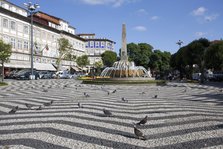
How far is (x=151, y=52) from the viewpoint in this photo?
7781cm

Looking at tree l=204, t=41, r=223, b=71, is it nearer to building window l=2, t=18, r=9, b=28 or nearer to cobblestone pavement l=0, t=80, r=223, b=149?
building window l=2, t=18, r=9, b=28

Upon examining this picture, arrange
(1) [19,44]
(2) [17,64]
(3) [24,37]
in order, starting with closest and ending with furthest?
(2) [17,64] → (1) [19,44] → (3) [24,37]

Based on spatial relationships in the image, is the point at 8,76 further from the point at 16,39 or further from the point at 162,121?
the point at 162,121

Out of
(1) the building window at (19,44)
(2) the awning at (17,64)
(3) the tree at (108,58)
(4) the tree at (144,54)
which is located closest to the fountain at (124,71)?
(2) the awning at (17,64)

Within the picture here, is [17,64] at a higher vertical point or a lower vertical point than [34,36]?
lower

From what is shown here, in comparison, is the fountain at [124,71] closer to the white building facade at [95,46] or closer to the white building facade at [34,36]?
the white building facade at [34,36]

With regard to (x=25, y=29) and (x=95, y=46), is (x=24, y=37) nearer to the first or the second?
(x=25, y=29)

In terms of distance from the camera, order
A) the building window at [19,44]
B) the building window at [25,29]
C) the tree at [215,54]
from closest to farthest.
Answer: the tree at [215,54] < the building window at [19,44] < the building window at [25,29]

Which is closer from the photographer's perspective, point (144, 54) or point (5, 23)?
point (5, 23)

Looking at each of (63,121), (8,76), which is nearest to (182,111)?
(63,121)

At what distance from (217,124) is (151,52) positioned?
235 ft

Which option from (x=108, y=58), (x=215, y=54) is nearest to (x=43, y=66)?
(x=215, y=54)

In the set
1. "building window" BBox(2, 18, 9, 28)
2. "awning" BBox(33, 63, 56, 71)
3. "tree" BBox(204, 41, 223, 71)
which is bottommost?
"awning" BBox(33, 63, 56, 71)

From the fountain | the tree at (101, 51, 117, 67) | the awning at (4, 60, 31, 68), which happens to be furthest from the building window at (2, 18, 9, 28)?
the tree at (101, 51, 117, 67)
